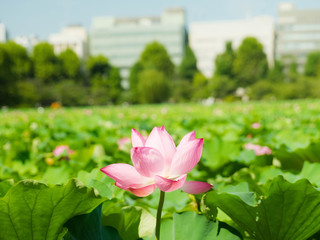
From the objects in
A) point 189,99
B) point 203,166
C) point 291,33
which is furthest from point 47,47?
point 203,166

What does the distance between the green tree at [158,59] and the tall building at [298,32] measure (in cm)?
1559

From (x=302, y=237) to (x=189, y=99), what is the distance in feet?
90.0

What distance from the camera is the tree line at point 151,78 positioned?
72.2 feet

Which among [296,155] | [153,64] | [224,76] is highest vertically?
[296,155]

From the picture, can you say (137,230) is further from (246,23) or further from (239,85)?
(246,23)

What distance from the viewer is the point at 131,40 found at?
Answer: 43.5m

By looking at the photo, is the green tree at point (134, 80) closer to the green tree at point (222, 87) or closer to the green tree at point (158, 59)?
the green tree at point (158, 59)

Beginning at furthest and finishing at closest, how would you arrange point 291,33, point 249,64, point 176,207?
point 291,33 → point 249,64 → point 176,207

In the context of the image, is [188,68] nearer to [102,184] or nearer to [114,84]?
[114,84]

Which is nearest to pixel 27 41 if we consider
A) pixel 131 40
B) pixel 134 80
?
pixel 131 40

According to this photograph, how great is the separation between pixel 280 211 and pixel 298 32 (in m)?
46.8

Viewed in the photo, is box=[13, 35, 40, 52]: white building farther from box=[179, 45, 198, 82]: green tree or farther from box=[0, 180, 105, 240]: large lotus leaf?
box=[0, 180, 105, 240]: large lotus leaf

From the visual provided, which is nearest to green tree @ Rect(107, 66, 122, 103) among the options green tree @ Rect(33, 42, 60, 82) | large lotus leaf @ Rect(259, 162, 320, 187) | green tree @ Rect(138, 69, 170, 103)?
green tree @ Rect(33, 42, 60, 82)

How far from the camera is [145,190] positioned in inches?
15.0
